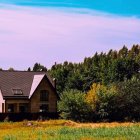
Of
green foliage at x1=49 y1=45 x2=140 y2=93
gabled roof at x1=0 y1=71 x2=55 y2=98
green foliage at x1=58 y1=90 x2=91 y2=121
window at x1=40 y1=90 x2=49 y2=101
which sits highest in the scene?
green foliage at x1=49 y1=45 x2=140 y2=93

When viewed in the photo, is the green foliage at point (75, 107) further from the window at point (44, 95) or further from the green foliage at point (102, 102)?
the window at point (44, 95)

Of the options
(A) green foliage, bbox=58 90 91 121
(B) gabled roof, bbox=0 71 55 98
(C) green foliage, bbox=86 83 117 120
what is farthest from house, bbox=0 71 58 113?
(C) green foliage, bbox=86 83 117 120

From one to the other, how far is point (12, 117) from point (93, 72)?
41624mm

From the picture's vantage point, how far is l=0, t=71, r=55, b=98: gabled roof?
3108 inches

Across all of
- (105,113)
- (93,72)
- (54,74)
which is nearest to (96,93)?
(105,113)

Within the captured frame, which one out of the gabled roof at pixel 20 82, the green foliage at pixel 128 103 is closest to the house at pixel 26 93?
the gabled roof at pixel 20 82

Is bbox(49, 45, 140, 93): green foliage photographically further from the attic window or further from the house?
the attic window

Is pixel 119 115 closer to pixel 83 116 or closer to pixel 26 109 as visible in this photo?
pixel 83 116

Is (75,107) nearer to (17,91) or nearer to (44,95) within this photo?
(44,95)

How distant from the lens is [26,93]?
80.1m

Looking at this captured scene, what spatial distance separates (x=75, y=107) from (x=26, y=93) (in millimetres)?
10742

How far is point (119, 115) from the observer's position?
75.9m

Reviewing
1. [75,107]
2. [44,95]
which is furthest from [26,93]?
[75,107]

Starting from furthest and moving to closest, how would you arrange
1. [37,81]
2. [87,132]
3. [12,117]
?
1. [37,81]
2. [12,117]
3. [87,132]
